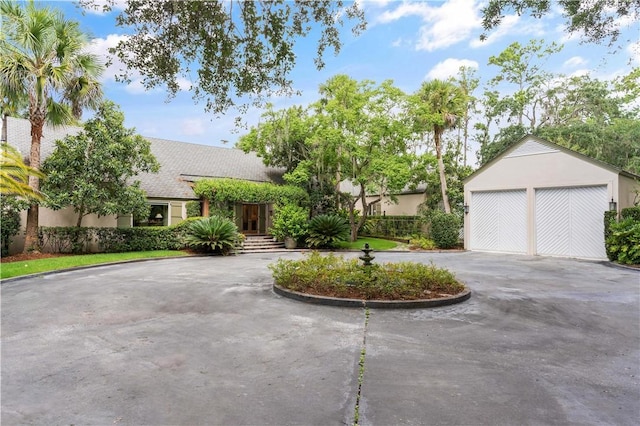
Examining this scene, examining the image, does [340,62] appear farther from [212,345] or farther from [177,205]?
[177,205]

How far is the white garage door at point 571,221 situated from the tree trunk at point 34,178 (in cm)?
1941

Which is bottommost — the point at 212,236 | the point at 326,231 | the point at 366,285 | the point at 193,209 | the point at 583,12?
the point at 366,285

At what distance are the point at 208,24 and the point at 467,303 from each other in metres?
6.27

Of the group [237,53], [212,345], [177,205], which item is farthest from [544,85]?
[212,345]

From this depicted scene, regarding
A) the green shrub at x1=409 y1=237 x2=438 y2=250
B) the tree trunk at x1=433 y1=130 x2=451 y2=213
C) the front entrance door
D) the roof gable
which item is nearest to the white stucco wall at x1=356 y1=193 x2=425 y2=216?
the tree trunk at x1=433 y1=130 x2=451 y2=213

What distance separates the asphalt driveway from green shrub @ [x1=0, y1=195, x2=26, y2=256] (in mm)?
6739

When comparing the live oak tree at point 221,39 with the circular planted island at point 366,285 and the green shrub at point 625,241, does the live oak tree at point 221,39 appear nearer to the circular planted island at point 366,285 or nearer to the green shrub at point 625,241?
the circular planted island at point 366,285

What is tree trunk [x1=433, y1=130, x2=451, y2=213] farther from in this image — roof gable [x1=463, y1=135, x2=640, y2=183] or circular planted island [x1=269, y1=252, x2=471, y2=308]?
circular planted island [x1=269, y1=252, x2=471, y2=308]

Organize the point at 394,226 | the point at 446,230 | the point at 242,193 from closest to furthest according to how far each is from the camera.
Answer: the point at 446,230 → the point at 242,193 → the point at 394,226

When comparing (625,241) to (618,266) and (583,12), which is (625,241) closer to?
(618,266)

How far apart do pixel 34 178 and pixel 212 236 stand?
21.4ft

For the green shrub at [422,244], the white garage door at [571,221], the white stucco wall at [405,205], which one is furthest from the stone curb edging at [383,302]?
the white stucco wall at [405,205]

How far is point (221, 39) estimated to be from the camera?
525 centimetres

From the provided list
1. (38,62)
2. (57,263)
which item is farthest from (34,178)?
(38,62)
